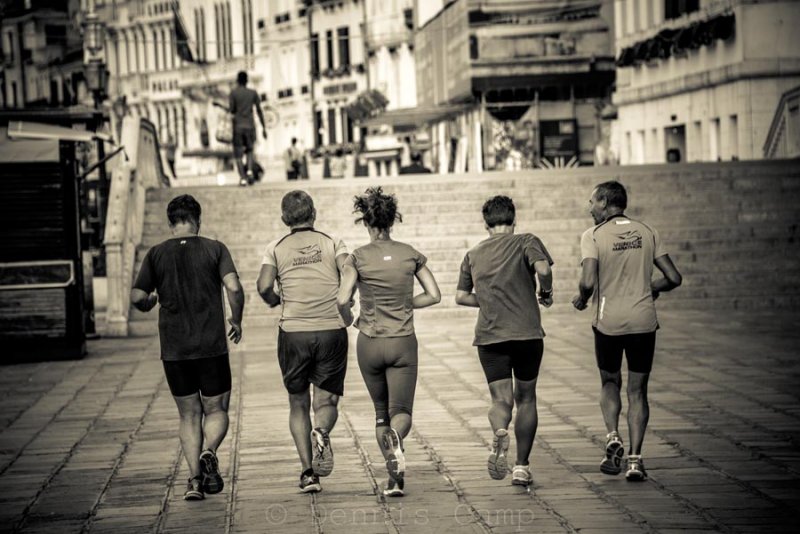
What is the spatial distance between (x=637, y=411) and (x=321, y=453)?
70.8 inches

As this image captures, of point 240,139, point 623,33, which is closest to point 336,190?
point 240,139

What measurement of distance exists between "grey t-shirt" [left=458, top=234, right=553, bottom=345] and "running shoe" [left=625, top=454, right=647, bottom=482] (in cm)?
88

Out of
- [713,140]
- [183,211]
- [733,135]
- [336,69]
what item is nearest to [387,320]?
[183,211]

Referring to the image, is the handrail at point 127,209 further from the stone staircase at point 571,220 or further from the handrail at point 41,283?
the handrail at point 41,283

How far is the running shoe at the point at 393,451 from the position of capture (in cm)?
936

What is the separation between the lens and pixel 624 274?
9812 mm

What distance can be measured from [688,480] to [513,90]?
5069 cm

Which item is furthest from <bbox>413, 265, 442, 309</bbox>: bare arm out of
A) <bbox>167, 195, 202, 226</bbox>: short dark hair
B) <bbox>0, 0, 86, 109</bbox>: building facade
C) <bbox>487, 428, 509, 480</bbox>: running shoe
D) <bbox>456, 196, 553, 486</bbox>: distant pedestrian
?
<bbox>0, 0, 86, 109</bbox>: building facade

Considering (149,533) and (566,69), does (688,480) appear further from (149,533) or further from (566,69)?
(566,69)

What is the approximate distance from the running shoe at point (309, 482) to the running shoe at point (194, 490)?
56 centimetres

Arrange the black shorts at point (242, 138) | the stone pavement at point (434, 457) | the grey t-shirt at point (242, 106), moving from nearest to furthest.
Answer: the stone pavement at point (434, 457) → the grey t-shirt at point (242, 106) → the black shorts at point (242, 138)

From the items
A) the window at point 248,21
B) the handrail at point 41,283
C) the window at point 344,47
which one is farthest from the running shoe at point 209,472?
the window at point 248,21

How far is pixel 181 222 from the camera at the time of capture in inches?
380

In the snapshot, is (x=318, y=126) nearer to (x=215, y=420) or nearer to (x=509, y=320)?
(x=215, y=420)
